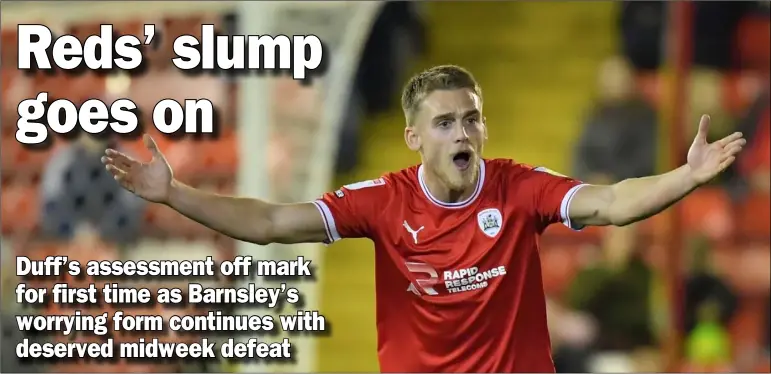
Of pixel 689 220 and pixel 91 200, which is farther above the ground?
pixel 91 200

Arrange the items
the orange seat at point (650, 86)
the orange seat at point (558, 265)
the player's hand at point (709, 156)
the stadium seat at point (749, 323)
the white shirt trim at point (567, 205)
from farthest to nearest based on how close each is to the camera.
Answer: the orange seat at point (650, 86) → the orange seat at point (558, 265) → the stadium seat at point (749, 323) → the white shirt trim at point (567, 205) → the player's hand at point (709, 156)

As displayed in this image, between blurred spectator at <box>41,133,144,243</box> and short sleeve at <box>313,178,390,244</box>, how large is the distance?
3177mm

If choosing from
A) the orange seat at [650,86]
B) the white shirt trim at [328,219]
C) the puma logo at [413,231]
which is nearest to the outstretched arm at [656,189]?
the puma logo at [413,231]

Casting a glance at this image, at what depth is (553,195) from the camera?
497 centimetres

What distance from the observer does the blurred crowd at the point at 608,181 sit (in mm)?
8070

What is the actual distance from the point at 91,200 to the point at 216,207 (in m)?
3.25

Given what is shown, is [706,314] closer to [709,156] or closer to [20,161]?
[709,156]

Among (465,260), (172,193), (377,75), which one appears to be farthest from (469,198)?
(377,75)

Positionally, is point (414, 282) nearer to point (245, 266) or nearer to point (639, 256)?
point (245, 266)

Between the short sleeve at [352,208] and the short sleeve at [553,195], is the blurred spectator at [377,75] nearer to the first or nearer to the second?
the short sleeve at [352,208]

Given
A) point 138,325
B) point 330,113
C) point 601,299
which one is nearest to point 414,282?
point 138,325

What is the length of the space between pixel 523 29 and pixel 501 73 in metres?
0.55

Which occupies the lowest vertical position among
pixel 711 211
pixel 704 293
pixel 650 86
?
pixel 704 293

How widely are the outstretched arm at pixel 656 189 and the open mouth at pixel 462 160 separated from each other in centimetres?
42
